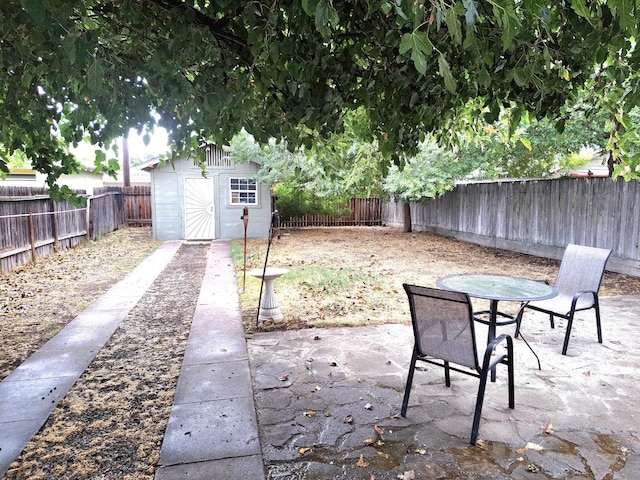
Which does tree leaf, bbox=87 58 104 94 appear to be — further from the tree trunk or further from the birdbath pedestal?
the tree trunk

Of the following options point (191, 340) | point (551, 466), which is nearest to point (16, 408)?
point (191, 340)

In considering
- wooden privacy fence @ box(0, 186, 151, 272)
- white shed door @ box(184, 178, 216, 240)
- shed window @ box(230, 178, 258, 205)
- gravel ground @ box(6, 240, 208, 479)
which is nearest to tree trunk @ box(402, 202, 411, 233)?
shed window @ box(230, 178, 258, 205)

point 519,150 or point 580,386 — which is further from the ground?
point 519,150

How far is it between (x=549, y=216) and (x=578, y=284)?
6243mm

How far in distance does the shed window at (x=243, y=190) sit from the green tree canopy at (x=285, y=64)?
11205 mm

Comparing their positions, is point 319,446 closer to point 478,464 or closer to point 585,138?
point 478,464

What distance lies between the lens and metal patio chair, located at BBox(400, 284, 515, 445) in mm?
2580

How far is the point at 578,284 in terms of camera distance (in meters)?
4.40

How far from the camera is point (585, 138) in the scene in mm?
9445

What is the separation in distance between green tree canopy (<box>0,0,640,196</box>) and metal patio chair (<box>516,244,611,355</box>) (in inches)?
61.7

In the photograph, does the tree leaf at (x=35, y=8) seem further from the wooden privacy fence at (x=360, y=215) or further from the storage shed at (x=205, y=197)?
the wooden privacy fence at (x=360, y=215)

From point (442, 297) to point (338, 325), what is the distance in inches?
98.1

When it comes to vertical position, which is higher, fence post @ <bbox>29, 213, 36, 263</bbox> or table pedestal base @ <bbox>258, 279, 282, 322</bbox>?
fence post @ <bbox>29, 213, 36, 263</bbox>

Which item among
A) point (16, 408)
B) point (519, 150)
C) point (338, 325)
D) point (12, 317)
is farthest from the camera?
point (519, 150)
